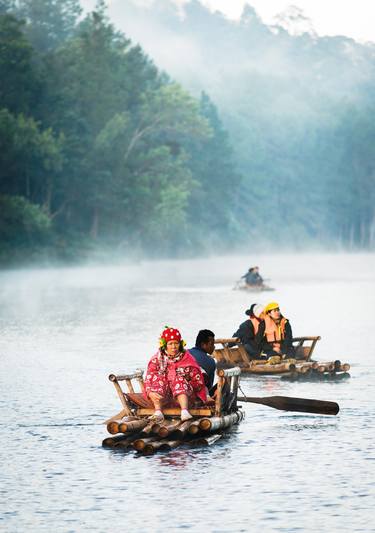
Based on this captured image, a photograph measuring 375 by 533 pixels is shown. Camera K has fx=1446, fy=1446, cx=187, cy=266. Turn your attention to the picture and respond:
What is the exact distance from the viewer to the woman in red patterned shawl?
16.8 metres

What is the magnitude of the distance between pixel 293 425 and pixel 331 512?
A: 5.85 meters

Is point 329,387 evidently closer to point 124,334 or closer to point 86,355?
point 86,355

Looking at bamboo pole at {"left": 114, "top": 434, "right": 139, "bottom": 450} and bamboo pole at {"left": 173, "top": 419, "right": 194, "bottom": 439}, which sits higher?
bamboo pole at {"left": 173, "top": 419, "right": 194, "bottom": 439}

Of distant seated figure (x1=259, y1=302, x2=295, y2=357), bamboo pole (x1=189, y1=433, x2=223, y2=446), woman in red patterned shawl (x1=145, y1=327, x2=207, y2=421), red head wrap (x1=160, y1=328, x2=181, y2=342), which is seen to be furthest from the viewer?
distant seated figure (x1=259, y1=302, x2=295, y2=357)

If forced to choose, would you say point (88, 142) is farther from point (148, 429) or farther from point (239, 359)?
point (148, 429)

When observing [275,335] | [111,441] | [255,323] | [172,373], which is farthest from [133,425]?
[275,335]

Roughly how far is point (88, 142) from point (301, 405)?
3474 inches

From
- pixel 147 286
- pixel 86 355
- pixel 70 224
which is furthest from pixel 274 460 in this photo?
pixel 70 224

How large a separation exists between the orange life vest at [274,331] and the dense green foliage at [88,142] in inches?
2509

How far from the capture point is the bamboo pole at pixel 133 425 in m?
16.1

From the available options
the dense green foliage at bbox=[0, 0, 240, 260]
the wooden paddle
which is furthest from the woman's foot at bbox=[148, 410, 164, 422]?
the dense green foliage at bbox=[0, 0, 240, 260]

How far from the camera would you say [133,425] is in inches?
639

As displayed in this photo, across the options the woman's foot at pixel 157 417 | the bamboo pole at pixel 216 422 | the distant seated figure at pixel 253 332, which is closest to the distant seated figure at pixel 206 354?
the bamboo pole at pixel 216 422

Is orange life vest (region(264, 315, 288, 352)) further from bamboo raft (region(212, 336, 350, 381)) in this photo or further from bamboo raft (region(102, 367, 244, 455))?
bamboo raft (region(102, 367, 244, 455))
